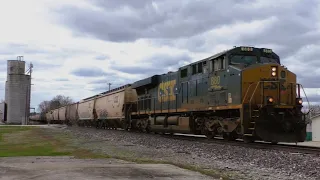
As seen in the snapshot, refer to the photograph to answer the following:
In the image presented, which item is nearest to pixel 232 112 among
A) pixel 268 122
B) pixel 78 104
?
pixel 268 122

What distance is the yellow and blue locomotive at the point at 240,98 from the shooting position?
14.1 m

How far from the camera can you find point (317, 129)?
38.3 m

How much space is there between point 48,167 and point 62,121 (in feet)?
199

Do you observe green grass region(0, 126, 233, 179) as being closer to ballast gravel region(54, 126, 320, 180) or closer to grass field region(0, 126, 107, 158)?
grass field region(0, 126, 107, 158)

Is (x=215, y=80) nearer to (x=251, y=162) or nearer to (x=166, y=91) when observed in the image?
(x=166, y=91)

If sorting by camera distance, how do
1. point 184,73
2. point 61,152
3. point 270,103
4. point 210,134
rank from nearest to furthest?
point 61,152 < point 270,103 < point 210,134 < point 184,73

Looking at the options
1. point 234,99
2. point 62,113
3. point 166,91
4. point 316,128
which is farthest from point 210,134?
point 62,113

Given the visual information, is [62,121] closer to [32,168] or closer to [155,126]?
[155,126]

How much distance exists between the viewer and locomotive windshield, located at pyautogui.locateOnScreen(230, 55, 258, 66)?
1595 centimetres

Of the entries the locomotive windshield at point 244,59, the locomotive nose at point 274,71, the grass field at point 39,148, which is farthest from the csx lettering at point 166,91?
the locomotive nose at point 274,71

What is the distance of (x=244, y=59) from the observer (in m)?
16.1

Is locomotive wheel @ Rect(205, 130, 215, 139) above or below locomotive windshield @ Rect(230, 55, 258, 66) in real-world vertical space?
below

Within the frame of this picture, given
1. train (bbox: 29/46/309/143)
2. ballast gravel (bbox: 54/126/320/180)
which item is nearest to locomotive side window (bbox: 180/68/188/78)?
train (bbox: 29/46/309/143)

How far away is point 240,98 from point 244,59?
2.16 metres
